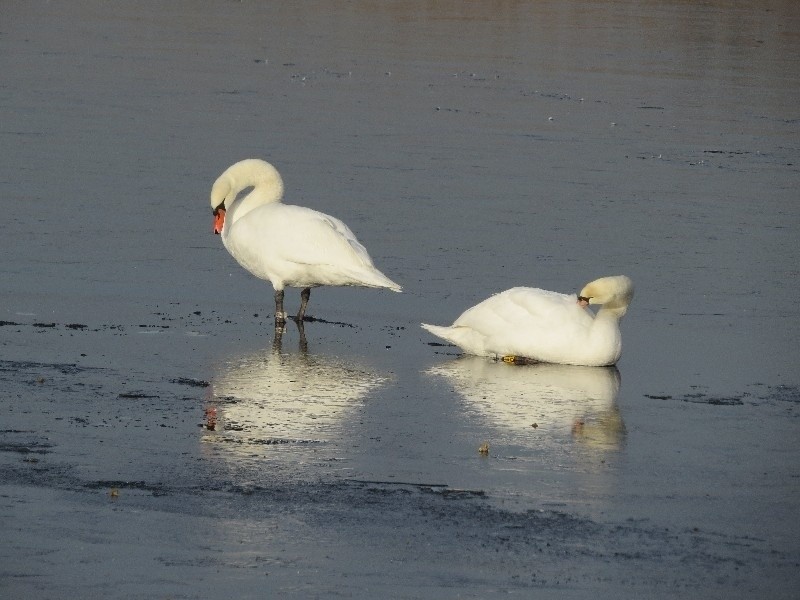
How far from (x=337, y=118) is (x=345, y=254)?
9.64 metres

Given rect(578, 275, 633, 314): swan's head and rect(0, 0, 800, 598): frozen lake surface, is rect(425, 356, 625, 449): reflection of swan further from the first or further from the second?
rect(578, 275, 633, 314): swan's head

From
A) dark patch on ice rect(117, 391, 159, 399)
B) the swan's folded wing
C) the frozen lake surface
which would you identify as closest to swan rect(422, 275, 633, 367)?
the frozen lake surface

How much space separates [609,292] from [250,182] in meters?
3.61

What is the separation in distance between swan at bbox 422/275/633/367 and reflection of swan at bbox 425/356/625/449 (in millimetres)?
88

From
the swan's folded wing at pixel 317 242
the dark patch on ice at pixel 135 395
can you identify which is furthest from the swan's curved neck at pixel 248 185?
the dark patch on ice at pixel 135 395

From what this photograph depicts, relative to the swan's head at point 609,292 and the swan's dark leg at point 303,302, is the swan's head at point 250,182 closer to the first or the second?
the swan's dark leg at point 303,302

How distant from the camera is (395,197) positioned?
1549cm

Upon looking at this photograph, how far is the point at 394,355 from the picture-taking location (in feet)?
33.3

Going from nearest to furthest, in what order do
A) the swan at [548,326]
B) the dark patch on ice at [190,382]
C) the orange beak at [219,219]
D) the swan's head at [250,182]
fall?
the dark patch on ice at [190,382] → the swan at [548,326] → the orange beak at [219,219] → the swan's head at [250,182]

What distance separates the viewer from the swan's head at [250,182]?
12.6 m

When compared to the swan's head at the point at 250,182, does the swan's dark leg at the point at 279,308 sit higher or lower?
lower

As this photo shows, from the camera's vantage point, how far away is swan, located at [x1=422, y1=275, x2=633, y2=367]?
10102 mm

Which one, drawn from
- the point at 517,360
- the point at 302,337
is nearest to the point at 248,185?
the point at 302,337

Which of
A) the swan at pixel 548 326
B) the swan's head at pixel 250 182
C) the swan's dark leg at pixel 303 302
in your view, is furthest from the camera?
the swan's head at pixel 250 182
